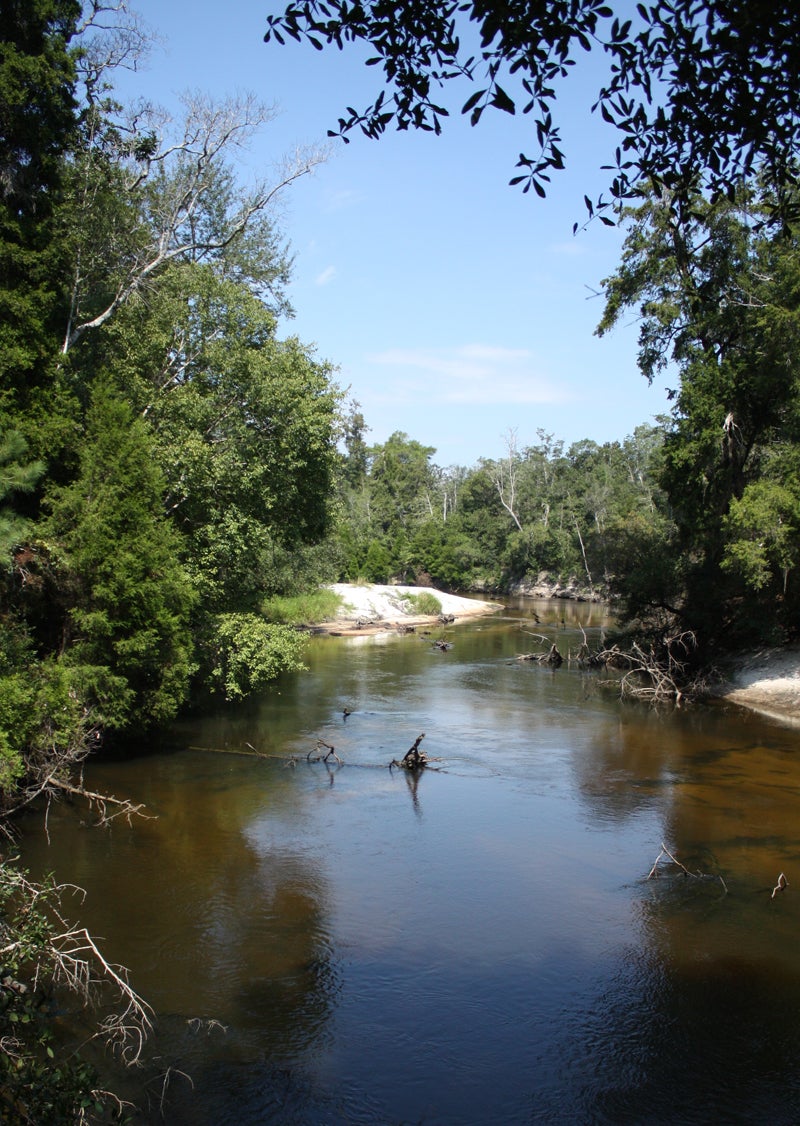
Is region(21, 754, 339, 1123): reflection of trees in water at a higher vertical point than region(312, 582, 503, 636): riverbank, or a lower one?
lower

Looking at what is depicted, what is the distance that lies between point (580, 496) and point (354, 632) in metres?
37.1

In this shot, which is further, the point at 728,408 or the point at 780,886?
the point at 728,408

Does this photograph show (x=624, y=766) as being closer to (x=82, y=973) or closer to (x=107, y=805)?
(x=107, y=805)

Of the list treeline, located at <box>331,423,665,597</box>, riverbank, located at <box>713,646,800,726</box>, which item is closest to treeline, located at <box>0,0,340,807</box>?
A: riverbank, located at <box>713,646,800,726</box>

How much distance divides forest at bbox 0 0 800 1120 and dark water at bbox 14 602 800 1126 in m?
2.82

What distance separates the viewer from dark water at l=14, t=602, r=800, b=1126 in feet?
27.4

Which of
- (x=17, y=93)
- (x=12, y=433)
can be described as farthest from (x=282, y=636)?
(x=17, y=93)

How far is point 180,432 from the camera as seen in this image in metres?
21.3

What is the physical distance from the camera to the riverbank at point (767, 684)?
86.7ft

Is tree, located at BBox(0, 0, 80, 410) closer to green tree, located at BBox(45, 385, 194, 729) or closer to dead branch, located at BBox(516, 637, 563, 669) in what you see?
green tree, located at BBox(45, 385, 194, 729)

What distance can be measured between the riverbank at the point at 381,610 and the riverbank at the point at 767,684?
2239 cm

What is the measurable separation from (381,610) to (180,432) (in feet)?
109

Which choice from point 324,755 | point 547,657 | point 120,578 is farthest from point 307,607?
point 120,578

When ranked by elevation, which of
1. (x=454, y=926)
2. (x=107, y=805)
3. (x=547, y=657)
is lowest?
(x=454, y=926)
